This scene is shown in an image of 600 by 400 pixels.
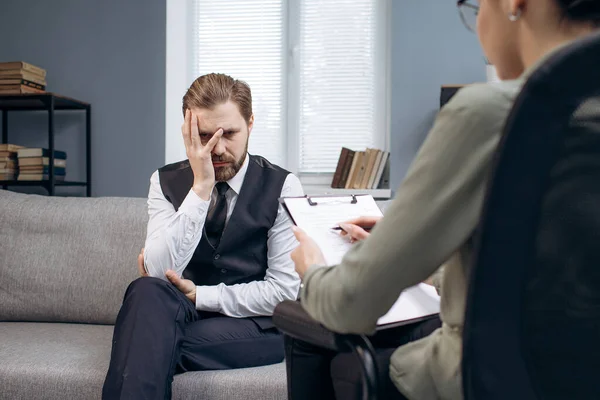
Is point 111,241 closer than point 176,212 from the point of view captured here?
No

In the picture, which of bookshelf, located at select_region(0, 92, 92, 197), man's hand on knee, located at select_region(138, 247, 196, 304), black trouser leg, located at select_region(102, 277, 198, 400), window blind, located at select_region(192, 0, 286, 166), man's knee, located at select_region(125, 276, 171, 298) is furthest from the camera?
window blind, located at select_region(192, 0, 286, 166)

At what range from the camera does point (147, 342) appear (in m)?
1.24

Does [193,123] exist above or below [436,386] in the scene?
above

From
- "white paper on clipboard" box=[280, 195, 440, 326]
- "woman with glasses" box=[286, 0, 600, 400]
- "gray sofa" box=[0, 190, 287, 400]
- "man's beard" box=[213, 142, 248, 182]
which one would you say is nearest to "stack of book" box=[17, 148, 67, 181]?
"gray sofa" box=[0, 190, 287, 400]

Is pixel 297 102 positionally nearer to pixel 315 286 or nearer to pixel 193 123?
pixel 193 123

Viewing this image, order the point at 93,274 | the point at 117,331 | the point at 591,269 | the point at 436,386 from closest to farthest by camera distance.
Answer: the point at 591,269, the point at 436,386, the point at 117,331, the point at 93,274

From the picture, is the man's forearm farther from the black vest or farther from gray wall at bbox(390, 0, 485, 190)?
gray wall at bbox(390, 0, 485, 190)

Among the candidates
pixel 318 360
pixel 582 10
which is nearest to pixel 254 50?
pixel 318 360

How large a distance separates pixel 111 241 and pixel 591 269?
5.34 ft

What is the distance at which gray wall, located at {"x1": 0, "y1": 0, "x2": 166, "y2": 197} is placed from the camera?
12.0ft

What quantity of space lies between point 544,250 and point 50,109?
3.32 metres

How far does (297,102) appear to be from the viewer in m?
3.82

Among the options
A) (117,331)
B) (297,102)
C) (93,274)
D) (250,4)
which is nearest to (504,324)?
(117,331)

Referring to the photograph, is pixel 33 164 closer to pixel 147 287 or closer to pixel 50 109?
pixel 50 109
